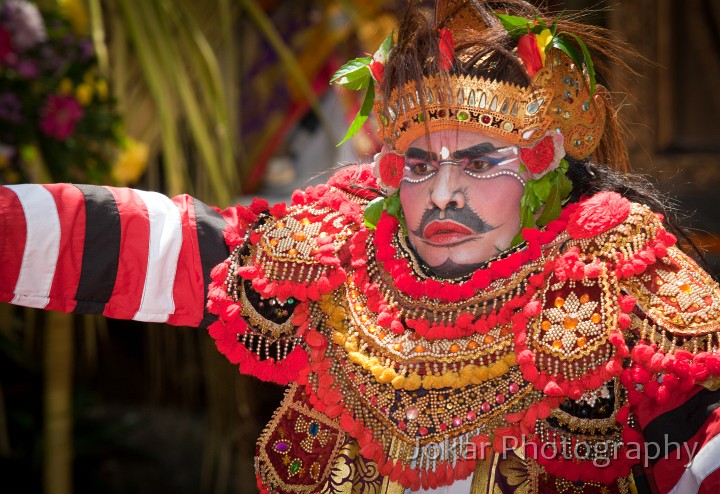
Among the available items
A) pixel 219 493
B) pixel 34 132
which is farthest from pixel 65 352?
pixel 219 493

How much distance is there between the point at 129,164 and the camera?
11.7ft

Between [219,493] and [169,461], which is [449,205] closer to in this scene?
[219,493]

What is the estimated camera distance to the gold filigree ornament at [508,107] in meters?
2.02

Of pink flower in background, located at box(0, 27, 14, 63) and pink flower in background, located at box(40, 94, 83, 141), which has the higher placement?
pink flower in background, located at box(0, 27, 14, 63)

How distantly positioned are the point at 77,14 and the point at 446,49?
2.00m

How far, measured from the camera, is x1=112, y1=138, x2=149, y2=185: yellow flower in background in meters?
3.53

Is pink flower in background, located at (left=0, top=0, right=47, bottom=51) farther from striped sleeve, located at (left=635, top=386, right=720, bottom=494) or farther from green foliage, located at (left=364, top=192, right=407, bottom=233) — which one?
striped sleeve, located at (left=635, top=386, right=720, bottom=494)

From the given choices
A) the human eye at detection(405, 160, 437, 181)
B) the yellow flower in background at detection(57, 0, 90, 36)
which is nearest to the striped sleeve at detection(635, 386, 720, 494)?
the human eye at detection(405, 160, 437, 181)

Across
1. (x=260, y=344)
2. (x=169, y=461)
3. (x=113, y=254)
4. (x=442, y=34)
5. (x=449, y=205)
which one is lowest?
(x=169, y=461)

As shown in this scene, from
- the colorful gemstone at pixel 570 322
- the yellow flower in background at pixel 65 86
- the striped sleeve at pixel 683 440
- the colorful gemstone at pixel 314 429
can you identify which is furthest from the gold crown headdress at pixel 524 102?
the yellow flower in background at pixel 65 86

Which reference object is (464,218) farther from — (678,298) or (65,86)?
(65,86)

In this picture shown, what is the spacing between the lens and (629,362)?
192 centimetres

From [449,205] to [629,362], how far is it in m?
0.49

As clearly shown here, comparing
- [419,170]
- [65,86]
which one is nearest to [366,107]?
[419,170]
